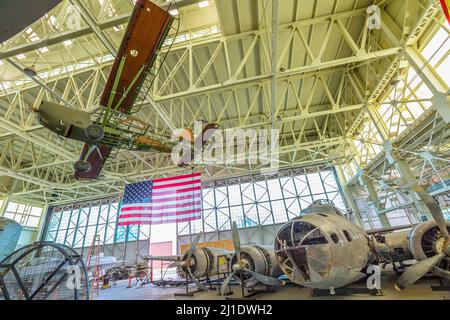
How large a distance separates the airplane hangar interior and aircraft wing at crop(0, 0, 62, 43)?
2cm

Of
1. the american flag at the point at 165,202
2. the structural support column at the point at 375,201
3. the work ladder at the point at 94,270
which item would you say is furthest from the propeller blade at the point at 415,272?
Result: the work ladder at the point at 94,270

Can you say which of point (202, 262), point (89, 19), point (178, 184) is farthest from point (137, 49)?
point (178, 184)

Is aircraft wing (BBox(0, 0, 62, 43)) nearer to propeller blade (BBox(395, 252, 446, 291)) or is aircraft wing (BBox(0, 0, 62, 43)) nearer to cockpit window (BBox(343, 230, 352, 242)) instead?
cockpit window (BBox(343, 230, 352, 242))

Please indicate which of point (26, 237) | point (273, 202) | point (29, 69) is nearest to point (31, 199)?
point (26, 237)

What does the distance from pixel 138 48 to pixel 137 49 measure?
47 millimetres

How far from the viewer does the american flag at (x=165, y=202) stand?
15609 mm

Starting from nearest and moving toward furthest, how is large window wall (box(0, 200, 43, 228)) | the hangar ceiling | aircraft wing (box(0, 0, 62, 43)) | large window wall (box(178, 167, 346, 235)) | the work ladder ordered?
aircraft wing (box(0, 0, 62, 43)) < the hangar ceiling < the work ladder < large window wall (box(178, 167, 346, 235)) < large window wall (box(0, 200, 43, 228))

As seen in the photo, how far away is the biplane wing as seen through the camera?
5.43 metres

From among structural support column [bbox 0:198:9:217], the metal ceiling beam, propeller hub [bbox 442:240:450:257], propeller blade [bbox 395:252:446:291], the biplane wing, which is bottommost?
propeller blade [bbox 395:252:446:291]

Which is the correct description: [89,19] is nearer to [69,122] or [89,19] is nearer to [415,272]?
[69,122]

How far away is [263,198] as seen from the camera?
22.3m

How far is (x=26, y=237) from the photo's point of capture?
2498cm

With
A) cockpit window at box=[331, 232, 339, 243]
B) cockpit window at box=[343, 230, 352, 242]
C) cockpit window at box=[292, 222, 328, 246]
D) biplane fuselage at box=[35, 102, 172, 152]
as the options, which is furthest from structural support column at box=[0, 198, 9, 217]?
cockpit window at box=[343, 230, 352, 242]

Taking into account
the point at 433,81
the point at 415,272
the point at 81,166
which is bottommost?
the point at 415,272
